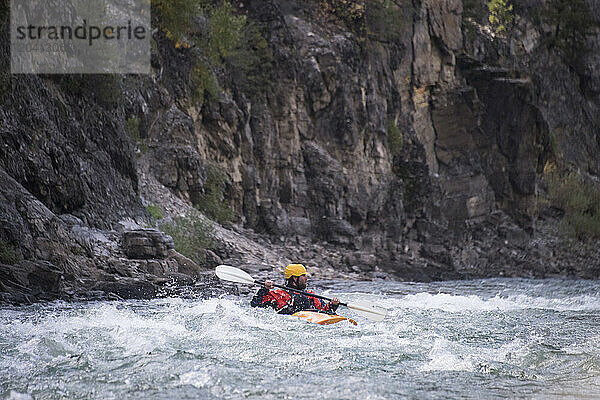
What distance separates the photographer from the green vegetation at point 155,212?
14.5 m

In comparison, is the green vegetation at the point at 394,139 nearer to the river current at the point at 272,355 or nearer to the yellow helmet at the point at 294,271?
the river current at the point at 272,355

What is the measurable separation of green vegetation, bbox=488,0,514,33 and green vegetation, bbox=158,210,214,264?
2392 centimetres

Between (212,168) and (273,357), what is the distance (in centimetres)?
1323

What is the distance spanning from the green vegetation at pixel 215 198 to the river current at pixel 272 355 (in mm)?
8822

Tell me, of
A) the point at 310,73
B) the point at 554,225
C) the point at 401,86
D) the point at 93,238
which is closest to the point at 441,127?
the point at 401,86

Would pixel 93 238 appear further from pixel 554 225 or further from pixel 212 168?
pixel 554 225

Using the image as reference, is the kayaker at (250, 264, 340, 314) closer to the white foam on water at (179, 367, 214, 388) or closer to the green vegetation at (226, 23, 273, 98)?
the white foam on water at (179, 367, 214, 388)

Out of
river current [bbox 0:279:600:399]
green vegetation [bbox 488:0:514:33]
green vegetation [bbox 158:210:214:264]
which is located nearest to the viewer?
river current [bbox 0:279:600:399]

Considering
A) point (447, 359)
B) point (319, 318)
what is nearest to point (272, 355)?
point (447, 359)

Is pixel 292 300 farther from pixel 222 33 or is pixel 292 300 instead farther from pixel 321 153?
pixel 321 153

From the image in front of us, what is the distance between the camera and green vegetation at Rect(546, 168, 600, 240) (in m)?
31.7

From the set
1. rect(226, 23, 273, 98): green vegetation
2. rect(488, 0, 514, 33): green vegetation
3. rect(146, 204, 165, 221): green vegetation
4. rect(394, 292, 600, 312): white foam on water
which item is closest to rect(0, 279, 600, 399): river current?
rect(394, 292, 600, 312): white foam on water

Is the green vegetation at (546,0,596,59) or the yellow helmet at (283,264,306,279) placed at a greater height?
the green vegetation at (546,0,596,59)

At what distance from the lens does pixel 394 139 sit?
26891 millimetres
